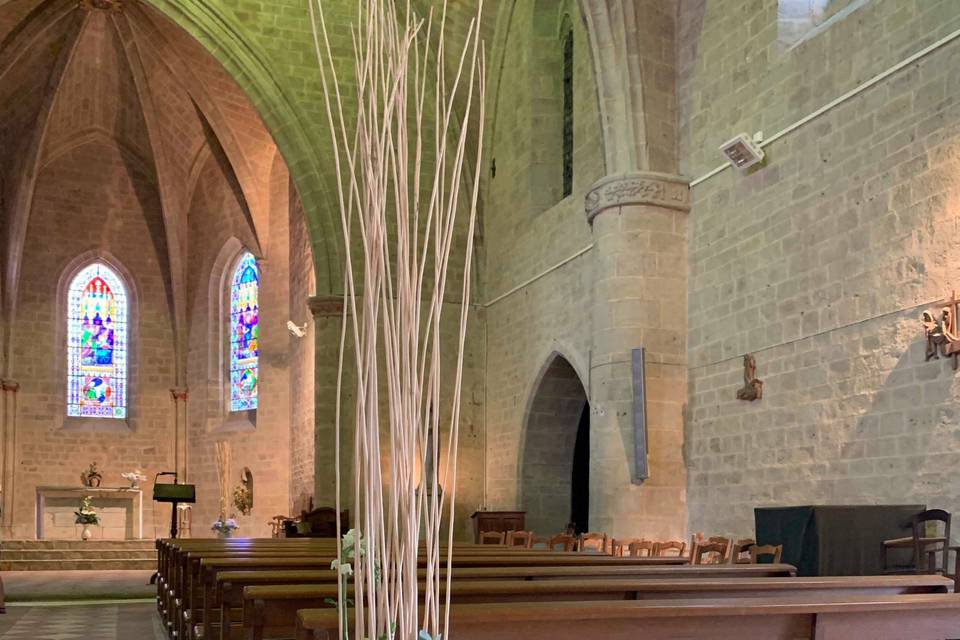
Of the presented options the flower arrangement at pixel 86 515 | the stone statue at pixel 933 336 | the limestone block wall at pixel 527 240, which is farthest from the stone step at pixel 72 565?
the stone statue at pixel 933 336

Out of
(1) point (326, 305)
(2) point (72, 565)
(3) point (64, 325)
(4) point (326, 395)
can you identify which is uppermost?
(3) point (64, 325)

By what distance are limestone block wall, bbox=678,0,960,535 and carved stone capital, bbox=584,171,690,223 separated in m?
0.18

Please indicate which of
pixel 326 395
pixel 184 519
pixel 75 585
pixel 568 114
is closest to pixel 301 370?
pixel 326 395

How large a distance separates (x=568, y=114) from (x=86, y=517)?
11.0 meters

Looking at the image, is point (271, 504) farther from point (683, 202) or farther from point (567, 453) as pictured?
point (683, 202)

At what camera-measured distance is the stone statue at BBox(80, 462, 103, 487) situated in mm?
21000

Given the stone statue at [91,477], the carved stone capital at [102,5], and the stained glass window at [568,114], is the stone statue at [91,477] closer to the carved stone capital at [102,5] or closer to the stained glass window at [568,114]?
the carved stone capital at [102,5]

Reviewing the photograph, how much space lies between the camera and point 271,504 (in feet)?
65.9

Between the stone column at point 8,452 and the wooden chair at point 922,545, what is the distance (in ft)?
57.5

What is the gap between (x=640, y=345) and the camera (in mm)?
10594

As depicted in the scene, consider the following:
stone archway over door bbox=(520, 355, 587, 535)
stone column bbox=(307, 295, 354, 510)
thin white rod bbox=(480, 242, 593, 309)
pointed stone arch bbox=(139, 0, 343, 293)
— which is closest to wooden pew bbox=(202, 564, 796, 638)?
thin white rod bbox=(480, 242, 593, 309)

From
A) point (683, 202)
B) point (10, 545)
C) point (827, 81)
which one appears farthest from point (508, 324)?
point (10, 545)

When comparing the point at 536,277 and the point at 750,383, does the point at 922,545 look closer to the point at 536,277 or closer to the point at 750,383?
the point at 750,383

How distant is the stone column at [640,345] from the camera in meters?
10.4
